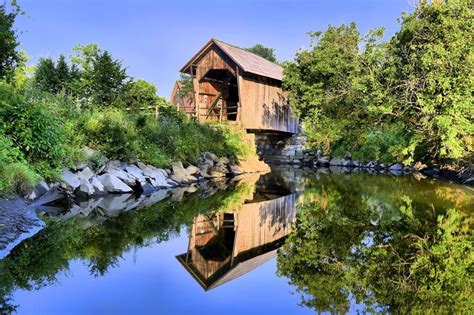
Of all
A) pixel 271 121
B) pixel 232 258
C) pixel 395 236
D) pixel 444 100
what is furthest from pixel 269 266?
pixel 271 121

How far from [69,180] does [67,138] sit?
5.12 ft

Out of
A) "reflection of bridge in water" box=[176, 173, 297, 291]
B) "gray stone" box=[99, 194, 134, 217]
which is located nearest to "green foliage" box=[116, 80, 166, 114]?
"gray stone" box=[99, 194, 134, 217]

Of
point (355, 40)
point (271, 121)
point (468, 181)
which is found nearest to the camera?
point (468, 181)

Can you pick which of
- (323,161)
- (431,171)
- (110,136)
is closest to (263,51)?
(323,161)

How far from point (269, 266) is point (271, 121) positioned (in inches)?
865

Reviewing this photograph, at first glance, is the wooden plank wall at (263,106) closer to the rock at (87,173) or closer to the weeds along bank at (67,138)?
the weeds along bank at (67,138)

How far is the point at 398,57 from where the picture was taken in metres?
15.3

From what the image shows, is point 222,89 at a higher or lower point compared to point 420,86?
higher

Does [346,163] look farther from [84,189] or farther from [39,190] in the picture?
[39,190]

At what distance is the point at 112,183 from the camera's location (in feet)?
36.9

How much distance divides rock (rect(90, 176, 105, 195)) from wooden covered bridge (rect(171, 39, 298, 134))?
1382 cm

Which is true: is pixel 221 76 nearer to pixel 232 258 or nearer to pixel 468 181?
pixel 468 181

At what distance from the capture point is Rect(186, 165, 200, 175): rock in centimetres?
1621

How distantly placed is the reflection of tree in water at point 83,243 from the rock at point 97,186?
6.47ft
